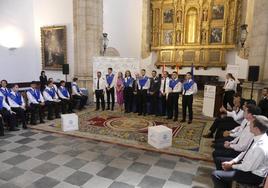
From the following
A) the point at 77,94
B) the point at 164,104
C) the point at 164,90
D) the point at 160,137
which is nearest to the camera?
the point at 160,137

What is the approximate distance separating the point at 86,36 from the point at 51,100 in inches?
143

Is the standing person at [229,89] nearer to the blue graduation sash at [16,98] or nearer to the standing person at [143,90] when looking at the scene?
the standing person at [143,90]

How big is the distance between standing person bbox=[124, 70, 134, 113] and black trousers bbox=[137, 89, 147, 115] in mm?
387

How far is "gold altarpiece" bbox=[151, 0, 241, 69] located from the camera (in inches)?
480

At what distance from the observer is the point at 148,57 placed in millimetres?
14094

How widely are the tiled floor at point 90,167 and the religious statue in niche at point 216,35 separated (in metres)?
10.2

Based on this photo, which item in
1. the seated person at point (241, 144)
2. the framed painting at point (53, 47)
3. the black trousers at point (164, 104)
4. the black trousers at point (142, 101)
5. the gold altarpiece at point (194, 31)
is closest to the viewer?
the seated person at point (241, 144)

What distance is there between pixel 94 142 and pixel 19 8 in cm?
877

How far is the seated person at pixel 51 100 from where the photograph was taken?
24.2 ft

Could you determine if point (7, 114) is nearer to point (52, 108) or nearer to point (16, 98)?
point (16, 98)

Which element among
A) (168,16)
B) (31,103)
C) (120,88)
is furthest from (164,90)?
(168,16)

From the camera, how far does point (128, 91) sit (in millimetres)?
8414

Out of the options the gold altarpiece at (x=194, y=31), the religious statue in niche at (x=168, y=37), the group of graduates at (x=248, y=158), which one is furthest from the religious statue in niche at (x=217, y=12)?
the group of graduates at (x=248, y=158)

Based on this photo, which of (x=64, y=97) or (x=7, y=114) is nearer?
(x=7, y=114)
